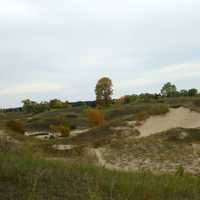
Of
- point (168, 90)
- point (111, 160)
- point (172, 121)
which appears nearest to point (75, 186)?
point (111, 160)

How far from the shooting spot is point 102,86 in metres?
71.0

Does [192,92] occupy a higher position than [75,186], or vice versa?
[192,92]

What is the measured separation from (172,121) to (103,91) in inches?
1621

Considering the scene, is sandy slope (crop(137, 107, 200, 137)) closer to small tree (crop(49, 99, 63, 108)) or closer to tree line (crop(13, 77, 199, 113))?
tree line (crop(13, 77, 199, 113))

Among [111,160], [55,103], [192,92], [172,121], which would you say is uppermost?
[192,92]

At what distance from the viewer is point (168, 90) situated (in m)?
86.9

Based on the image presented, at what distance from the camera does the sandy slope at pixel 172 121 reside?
98.0 feet

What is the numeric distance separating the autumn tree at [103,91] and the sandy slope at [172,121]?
126 feet

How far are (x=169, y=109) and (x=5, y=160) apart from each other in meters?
27.5

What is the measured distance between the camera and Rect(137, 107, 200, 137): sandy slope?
29.9m

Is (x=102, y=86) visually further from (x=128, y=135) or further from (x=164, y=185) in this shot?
(x=164, y=185)

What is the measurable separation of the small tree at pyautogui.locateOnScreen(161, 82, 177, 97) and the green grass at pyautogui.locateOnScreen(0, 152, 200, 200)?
79.8m

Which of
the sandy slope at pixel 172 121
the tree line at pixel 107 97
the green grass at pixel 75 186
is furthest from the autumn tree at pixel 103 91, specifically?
the green grass at pixel 75 186

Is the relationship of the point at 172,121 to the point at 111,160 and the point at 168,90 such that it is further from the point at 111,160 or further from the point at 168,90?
the point at 168,90
